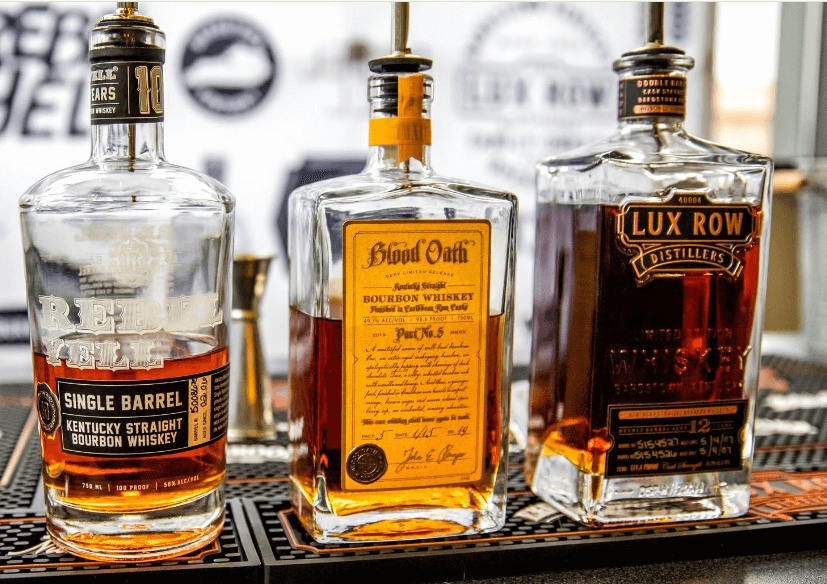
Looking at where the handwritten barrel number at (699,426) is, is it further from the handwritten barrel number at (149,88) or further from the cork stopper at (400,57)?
the handwritten barrel number at (149,88)

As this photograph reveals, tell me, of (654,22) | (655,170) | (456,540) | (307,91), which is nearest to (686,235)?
(655,170)

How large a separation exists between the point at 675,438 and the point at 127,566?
38 cm

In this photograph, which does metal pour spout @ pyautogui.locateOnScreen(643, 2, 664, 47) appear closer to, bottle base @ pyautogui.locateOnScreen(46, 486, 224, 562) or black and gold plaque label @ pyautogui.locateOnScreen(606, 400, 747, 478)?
black and gold plaque label @ pyautogui.locateOnScreen(606, 400, 747, 478)

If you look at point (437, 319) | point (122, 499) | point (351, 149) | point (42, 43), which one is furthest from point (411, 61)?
point (42, 43)

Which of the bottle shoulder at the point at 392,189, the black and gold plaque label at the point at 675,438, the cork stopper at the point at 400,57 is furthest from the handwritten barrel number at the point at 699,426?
the cork stopper at the point at 400,57

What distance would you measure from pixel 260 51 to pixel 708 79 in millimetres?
1170

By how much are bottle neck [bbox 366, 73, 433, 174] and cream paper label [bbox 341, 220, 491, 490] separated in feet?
0.19

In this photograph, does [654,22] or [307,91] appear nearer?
[654,22]

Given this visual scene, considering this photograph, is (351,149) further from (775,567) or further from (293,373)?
(775,567)

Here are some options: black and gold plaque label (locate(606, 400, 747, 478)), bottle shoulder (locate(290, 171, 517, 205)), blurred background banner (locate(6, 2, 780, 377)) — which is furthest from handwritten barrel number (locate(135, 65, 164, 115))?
blurred background banner (locate(6, 2, 780, 377))

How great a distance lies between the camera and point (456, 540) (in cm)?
55

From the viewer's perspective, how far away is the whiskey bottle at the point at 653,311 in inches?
22.5

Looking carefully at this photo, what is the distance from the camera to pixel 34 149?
1.83 m

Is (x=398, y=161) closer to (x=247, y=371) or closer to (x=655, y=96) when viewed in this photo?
(x=655, y=96)
